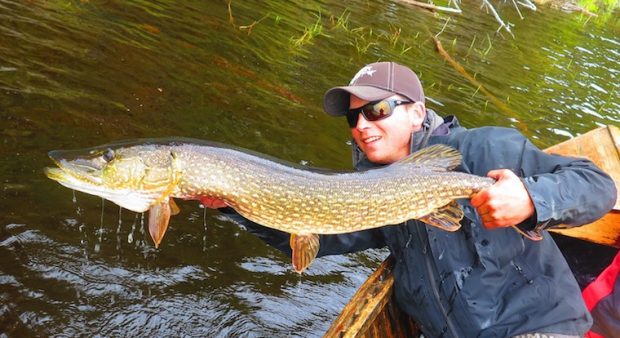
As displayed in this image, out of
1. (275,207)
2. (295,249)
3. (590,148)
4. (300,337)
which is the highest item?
(590,148)

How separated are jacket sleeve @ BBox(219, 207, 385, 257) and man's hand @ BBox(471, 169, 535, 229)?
0.98m

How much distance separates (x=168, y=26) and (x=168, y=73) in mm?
2012

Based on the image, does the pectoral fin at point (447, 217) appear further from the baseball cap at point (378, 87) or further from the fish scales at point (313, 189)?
the baseball cap at point (378, 87)

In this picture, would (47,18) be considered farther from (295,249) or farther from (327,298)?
(295,249)

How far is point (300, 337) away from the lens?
3725 mm

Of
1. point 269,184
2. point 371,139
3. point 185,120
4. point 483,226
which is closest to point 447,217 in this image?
point 483,226

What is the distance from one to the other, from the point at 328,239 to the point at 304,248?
0.39 meters

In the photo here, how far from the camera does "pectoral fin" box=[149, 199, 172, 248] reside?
2598 millimetres

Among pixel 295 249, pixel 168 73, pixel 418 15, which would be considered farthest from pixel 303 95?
pixel 418 15

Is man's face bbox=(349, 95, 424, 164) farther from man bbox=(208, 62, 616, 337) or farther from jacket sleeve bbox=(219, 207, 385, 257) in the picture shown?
jacket sleeve bbox=(219, 207, 385, 257)

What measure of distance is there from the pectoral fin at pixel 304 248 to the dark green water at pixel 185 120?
1156 mm

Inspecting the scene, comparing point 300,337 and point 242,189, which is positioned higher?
point 242,189

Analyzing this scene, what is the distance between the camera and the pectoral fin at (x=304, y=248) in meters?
2.74

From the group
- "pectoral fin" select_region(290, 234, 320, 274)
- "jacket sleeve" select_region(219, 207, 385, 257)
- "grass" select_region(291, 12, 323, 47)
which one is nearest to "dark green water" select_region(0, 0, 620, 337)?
"grass" select_region(291, 12, 323, 47)
